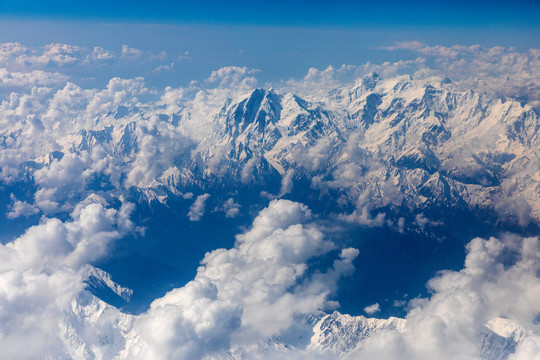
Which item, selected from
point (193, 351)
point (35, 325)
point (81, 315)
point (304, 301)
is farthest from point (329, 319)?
point (35, 325)

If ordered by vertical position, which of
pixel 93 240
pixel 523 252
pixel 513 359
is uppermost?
pixel 93 240

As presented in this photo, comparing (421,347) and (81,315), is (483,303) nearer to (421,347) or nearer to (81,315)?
(421,347)

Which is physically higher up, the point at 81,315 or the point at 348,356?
the point at 81,315

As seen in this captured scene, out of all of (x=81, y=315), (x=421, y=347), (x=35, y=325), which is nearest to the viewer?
(x=421, y=347)

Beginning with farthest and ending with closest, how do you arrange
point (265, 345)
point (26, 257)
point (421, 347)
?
point (26, 257), point (265, 345), point (421, 347)

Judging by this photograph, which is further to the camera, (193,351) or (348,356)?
(348,356)

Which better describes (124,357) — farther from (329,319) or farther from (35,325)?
(329,319)

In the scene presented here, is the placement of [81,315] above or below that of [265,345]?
above

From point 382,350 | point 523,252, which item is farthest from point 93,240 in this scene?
point 523,252

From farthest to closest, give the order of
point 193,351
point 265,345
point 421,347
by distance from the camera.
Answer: point 265,345 → point 421,347 → point 193,351
